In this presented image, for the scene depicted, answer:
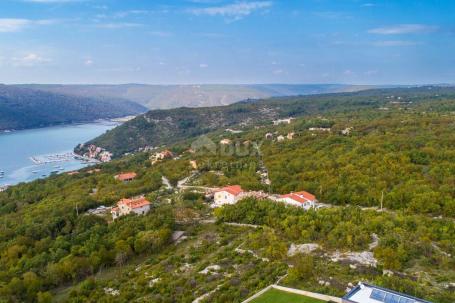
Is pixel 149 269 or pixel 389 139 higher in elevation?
pixel 389 139

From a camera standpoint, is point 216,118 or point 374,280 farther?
point 216,118

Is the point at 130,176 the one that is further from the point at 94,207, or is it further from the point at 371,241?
the point at 371,241

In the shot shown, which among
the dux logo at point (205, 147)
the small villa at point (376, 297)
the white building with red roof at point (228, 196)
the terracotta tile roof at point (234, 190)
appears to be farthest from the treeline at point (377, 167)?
the small villa at point (376, 297)

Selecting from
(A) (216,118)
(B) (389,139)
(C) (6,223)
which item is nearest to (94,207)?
(C) (6,223)

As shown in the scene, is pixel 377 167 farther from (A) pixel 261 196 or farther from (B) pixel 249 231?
(B) pixel 249 231

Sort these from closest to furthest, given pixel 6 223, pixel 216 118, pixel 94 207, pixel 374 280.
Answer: pixel 374 280, pixel 6 223, pixel 94 207, pixel 216 118
